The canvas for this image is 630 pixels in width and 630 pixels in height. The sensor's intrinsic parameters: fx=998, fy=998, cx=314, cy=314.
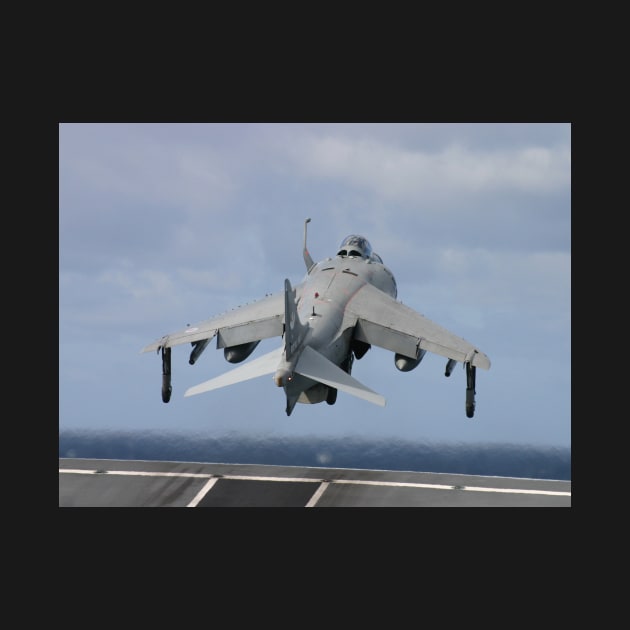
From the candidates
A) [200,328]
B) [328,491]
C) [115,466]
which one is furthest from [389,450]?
[115,466]

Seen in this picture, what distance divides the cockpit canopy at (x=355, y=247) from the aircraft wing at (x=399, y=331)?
243 cm

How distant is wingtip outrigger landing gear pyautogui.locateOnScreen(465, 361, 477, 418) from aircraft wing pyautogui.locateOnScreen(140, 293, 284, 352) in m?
5.21

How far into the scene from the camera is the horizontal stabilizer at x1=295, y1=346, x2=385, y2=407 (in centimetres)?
2233

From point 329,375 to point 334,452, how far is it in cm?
877

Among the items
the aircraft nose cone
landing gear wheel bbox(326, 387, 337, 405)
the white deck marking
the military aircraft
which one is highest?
the military aircraft

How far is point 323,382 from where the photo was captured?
22.8 metres

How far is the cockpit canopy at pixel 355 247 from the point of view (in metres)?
29.8

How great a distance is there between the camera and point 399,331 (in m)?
26.9

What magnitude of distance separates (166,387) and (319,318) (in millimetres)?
4706

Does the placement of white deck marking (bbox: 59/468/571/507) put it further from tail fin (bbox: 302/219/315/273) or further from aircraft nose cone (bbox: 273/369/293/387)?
aircraft nose cone (bbox: 273/369/293/387)

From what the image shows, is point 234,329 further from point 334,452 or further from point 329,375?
point 334,452

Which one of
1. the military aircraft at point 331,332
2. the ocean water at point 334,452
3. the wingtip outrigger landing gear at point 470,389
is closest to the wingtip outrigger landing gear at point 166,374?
the military aircraft at point 331,332

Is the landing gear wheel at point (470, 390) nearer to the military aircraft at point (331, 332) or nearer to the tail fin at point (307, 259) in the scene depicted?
the military aircraft at point (331, 332)

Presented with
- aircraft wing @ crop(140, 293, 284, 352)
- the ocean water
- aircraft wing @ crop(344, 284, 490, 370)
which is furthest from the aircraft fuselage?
the ocean water
